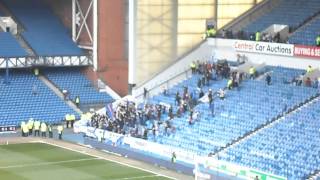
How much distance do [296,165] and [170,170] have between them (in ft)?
21.9

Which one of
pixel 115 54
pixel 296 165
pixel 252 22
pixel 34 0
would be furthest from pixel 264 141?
pixel 34 0

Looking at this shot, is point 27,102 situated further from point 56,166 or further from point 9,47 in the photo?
point 56,166

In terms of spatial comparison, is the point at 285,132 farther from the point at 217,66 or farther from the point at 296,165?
the point at 217,66

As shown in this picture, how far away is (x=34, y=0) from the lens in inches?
2125

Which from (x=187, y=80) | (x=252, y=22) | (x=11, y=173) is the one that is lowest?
(x=11, y=173)

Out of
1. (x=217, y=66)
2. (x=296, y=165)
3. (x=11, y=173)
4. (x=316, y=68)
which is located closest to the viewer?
(x=296, y=165)

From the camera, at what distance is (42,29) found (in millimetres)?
52312

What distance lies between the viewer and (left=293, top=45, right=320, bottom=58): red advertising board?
128ft

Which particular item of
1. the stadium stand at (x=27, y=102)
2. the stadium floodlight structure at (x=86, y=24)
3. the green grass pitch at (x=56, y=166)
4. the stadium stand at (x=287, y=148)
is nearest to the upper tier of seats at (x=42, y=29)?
the stadium floodlight structure at (x=86, y=24)

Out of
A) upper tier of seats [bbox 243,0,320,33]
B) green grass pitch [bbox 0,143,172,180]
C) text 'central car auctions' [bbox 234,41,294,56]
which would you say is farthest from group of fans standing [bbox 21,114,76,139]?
upper tier of seats [bbox 243,0,320,33]

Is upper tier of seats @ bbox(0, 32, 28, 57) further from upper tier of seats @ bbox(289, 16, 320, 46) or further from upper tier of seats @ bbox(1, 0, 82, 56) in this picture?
upper tier of seats @ bbox(289, 16, 320, 46)

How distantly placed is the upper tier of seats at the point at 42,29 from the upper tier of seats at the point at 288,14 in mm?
12591

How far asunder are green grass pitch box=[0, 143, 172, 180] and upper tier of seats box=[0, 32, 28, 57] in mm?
9846

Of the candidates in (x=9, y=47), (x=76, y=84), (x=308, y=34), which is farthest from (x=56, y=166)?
(x=9, y=47)
